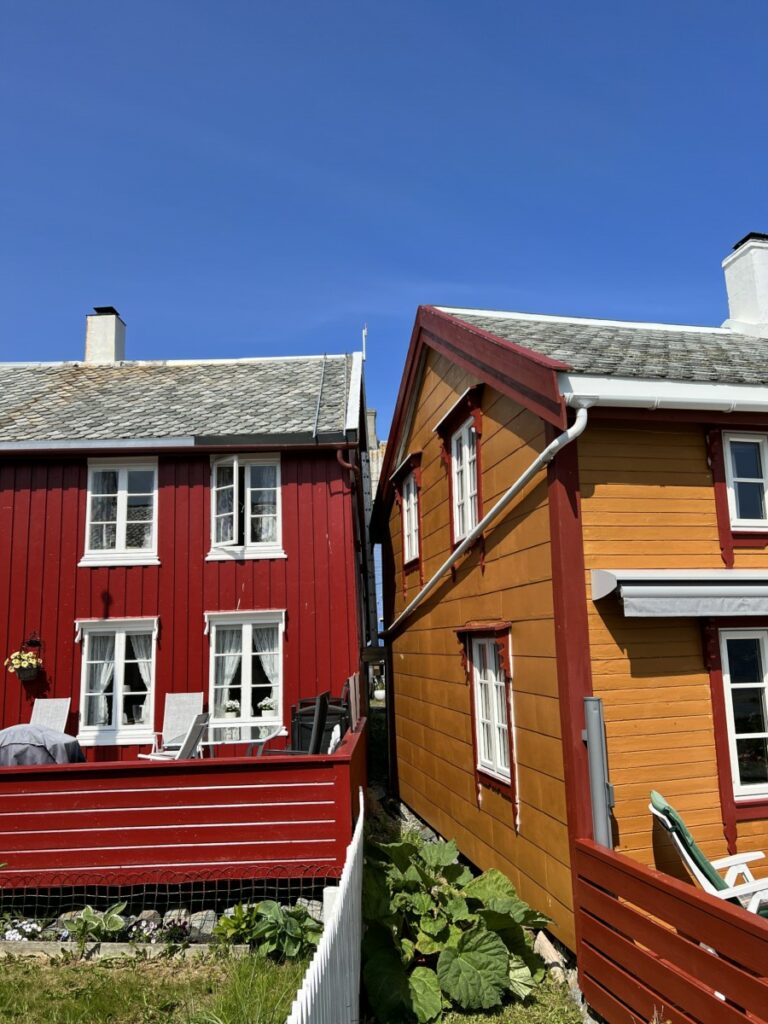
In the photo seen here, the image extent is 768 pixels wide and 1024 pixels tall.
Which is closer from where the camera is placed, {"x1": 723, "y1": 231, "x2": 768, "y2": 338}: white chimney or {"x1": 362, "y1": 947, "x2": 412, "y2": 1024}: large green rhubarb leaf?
{"x1": 362, "y1": 947, "x2": 412, "y2": 1024}: large green rhubarb leaf

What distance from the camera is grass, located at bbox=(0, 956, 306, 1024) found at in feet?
15.9

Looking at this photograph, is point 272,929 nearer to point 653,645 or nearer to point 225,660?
point 653,645

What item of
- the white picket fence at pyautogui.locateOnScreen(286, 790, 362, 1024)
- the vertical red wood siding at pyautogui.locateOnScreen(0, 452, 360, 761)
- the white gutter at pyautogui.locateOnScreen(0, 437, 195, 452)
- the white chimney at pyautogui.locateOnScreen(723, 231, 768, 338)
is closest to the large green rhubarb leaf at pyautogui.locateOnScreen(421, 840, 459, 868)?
the white picket fence at pyautogui.locateOnScreen(286, 790, 362, 1024)

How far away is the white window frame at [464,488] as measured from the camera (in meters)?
8.37

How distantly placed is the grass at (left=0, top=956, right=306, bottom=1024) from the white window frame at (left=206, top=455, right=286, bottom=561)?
6.31 m

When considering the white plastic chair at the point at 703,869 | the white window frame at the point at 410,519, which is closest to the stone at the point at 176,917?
the white plastic chair at the point at 703,869

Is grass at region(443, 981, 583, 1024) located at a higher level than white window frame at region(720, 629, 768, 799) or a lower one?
lower

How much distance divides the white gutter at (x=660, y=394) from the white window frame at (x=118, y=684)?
7906 millimetres

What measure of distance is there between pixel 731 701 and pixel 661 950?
224 cm

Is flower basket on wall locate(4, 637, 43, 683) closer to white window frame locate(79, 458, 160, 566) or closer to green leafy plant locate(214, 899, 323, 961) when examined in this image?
white window frame locate(79, 458, 160, 566)

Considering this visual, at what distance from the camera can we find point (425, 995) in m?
5.15

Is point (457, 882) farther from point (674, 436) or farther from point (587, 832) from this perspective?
point (674, 436)

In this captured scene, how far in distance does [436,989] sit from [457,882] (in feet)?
4.78

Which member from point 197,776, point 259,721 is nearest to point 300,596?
point 259,721
